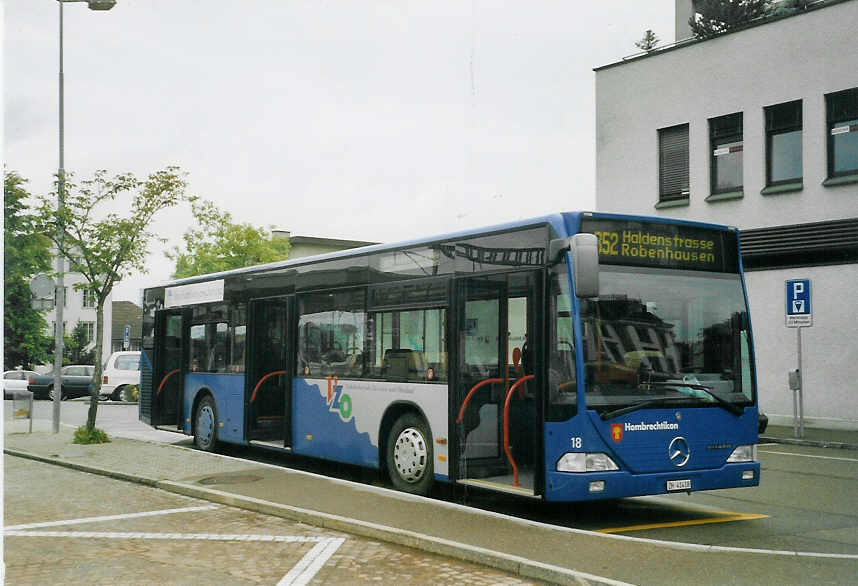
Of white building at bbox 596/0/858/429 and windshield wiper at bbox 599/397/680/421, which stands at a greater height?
white building at bbox 596/0/858/429

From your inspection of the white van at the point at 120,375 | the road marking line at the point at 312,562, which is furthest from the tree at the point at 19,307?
the road marking line at the point at 312,562

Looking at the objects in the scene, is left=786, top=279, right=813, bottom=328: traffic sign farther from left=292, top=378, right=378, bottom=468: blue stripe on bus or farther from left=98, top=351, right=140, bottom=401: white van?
left=98, top=351, right=140, bottom=401: white van

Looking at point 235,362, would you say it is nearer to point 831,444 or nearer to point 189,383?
point 189,383

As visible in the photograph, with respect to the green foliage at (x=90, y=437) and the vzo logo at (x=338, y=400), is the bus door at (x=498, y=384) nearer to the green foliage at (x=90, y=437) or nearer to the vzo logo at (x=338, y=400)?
the vzo logo at (x=338, y=400)

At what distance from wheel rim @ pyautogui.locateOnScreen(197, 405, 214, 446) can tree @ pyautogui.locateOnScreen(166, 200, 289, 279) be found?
34091mm

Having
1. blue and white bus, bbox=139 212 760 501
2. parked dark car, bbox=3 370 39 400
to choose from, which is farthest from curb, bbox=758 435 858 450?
parked dark car, bbox=3 370 39 400

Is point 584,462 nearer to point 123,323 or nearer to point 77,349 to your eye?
point 77,349

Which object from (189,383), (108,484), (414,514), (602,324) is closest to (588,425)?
(602,324)

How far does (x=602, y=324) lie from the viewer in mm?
9055

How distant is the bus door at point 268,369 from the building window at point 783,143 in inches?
533

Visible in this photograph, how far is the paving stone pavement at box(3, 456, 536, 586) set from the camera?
717 cm

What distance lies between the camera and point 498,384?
10.1 m

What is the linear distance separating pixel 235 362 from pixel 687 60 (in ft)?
49.6

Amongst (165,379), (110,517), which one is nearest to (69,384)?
(165,379)
